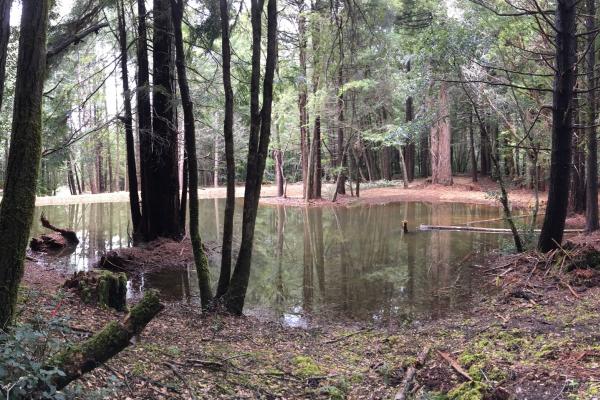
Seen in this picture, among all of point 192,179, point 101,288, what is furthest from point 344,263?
point 101,288

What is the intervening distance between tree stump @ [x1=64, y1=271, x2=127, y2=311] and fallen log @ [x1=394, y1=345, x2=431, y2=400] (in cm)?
408

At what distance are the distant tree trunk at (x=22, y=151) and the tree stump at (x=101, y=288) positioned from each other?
121 inches

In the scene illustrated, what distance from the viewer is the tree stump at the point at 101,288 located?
662 cm

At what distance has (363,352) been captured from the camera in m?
5.96

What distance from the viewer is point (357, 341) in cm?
644

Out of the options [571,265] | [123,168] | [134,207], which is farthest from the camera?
[123,168]

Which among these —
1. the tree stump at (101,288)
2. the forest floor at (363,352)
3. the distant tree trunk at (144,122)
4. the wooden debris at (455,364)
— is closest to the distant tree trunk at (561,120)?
the forest floor at (363,352)

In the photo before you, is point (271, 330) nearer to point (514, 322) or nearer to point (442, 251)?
point (514, 322)

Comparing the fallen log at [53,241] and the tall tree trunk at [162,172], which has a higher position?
the tall tree trunk at [162,172]

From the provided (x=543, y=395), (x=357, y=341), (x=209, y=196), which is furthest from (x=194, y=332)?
(x=209, y=196)

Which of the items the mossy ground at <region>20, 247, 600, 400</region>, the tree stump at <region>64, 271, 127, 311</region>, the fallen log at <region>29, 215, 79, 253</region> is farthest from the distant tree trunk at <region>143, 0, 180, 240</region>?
the tree stump at <region>64, 271, 127, 311</region>

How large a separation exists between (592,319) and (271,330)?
13.2 ft

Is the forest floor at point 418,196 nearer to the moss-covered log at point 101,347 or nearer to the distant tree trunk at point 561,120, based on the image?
the distant tree trunk at point 561,120

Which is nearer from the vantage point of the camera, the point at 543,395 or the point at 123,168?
the point at 543,395
